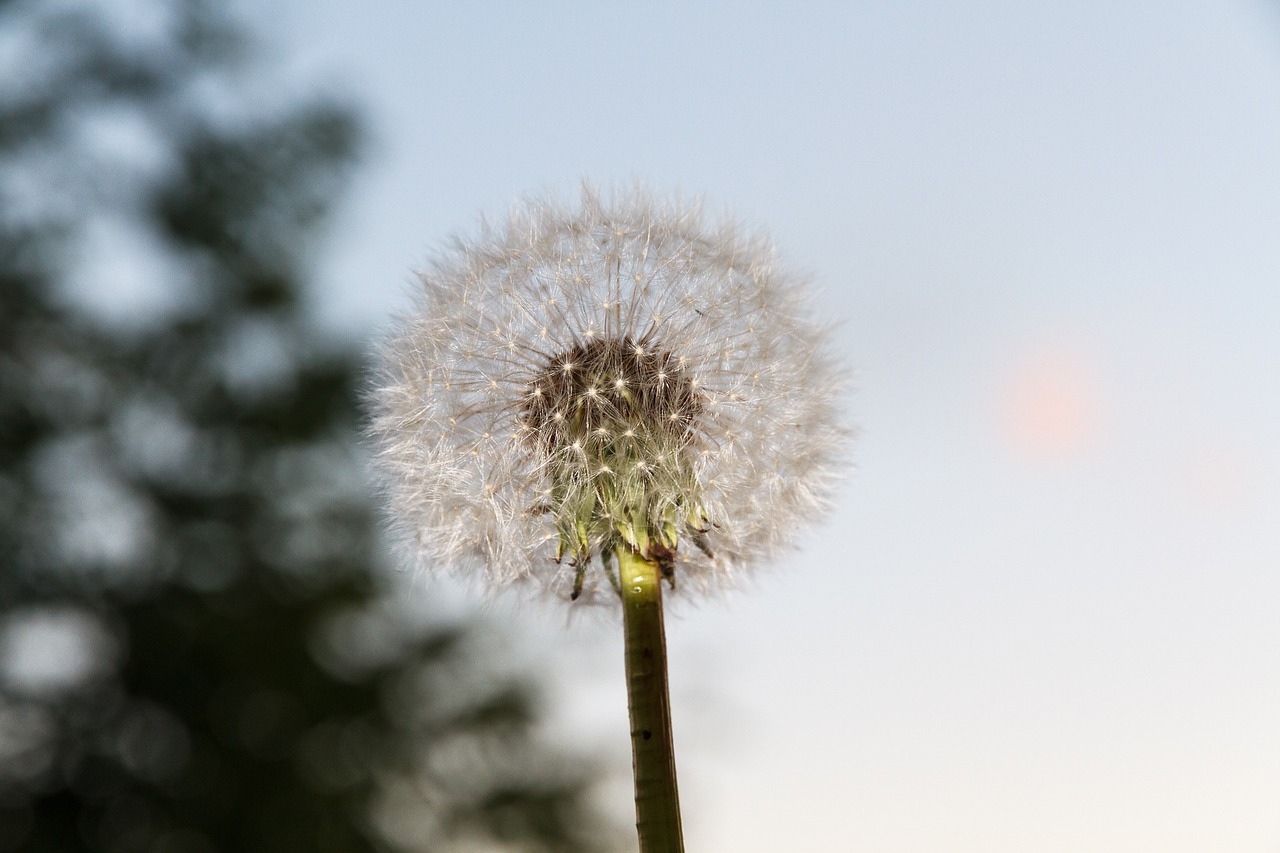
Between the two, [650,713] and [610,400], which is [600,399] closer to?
[610,400]

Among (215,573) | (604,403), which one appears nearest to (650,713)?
(604,403)

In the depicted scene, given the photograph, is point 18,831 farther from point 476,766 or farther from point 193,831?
point 476,766

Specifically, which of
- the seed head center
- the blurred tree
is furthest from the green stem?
the blurred tree

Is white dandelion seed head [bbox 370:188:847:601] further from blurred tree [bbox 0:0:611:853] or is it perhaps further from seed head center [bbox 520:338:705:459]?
blurred tree [bbox 0:0:611:853]

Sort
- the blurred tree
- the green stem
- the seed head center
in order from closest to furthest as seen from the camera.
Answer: the green stem → the seed head center → the blurred tree

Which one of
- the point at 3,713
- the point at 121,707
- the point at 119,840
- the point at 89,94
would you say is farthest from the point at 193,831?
the point at 89,94

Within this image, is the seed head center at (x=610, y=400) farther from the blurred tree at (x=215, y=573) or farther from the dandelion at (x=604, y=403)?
the blurred tree at (x=215, y=573)

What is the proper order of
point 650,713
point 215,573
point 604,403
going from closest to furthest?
point 650,713, point 604,403, point 215,573
